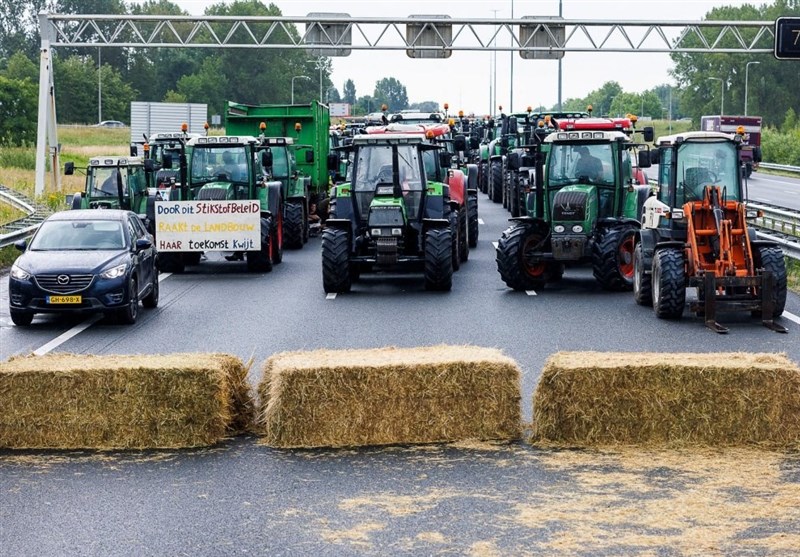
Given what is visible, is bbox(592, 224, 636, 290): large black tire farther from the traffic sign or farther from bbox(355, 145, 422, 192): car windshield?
the traffic sign

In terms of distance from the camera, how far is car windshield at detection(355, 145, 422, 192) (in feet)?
85.3

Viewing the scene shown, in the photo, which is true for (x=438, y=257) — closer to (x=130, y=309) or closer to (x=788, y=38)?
(x=130, y=309)

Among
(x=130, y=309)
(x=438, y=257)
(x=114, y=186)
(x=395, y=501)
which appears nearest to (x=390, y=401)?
(x=395, y=501)

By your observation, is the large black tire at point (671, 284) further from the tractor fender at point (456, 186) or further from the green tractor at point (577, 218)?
the tractor fender at point (456, 186)

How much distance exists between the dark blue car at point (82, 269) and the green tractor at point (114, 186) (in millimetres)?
10151

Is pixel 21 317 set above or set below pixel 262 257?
below

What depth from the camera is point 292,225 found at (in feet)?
113

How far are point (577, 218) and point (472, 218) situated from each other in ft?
28.9

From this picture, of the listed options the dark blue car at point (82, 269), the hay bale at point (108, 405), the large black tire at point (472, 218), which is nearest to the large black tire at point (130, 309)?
the dark blue car at point (82, 269)

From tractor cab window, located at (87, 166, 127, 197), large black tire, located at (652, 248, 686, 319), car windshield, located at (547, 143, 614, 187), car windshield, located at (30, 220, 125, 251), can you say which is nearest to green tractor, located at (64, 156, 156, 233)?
tractor cab window, located at (87, 166, 127, 197)

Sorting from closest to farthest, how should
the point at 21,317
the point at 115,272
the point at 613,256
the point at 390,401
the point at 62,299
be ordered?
the point at 390,401 < the point at 62,299 < the point at 115,272 < the point at 21,317 < the point at 613,256

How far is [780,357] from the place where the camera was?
41.8 feet

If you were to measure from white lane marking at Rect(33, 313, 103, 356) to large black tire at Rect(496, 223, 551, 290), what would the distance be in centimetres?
670

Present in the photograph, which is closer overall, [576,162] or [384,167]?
[384,167]
